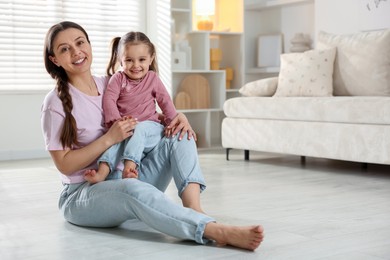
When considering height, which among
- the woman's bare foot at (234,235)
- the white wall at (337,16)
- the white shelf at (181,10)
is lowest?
the woman's bare foot at (234,235)

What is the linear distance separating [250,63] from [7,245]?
4.19 metres

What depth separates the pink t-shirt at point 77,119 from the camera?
2.13 metres

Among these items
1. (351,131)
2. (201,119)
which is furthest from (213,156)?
(351,131)

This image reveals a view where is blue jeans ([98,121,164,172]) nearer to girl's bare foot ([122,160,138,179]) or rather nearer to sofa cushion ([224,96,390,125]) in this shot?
girl's bare foot ([122,160,138,179])

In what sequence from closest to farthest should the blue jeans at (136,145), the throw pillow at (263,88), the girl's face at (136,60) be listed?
the blue jeans at (136,145) < the girl's face at (136,60) < the throw pillow at (263,88)

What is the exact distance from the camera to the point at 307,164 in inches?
170

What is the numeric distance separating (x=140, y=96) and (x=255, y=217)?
26.0 inches

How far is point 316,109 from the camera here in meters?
3.84

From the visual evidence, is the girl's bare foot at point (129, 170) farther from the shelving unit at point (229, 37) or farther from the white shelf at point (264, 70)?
the white shelf at point (264, 70)

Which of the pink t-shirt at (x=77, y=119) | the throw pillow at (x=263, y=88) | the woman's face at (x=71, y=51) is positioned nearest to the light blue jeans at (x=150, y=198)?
the pink t-shirt at (x=77, y=119)

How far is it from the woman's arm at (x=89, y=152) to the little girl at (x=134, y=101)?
3 centimetres

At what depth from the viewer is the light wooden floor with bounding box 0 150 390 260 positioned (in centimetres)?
189

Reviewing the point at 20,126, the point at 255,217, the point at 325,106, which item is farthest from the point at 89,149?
the point at 20,126

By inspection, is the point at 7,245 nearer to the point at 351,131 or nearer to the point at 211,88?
the point at 351,131
